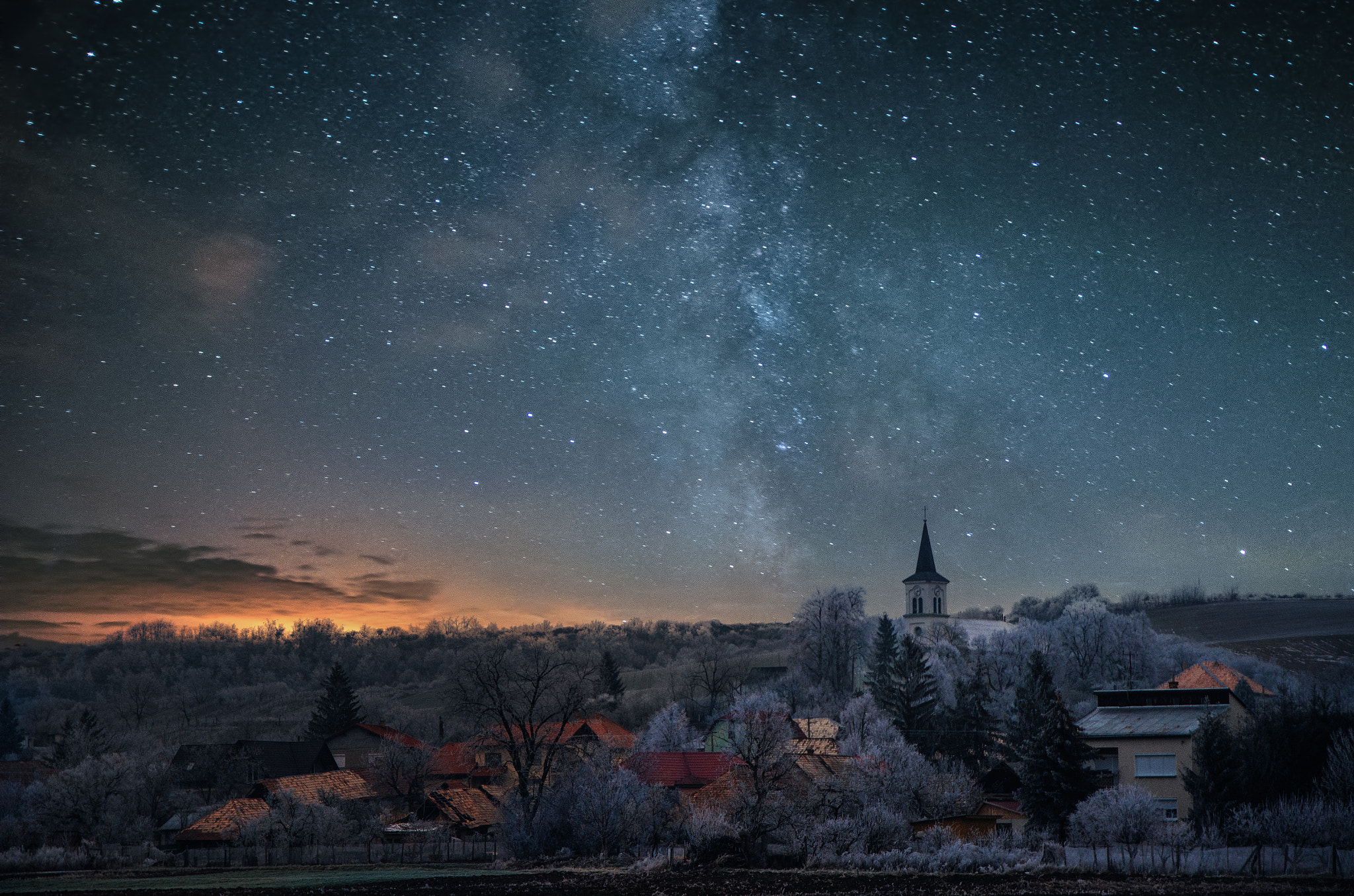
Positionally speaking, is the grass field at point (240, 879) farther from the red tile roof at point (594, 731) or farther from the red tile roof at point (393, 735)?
the red tile roof at point (393, 735)

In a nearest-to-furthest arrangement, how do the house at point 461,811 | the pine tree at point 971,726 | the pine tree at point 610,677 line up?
the house at point 461,811 < the pine tree at point 971,726 < the pine tree at point 610,677

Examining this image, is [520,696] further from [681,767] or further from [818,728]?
[818,728]

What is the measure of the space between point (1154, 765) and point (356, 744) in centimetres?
7003

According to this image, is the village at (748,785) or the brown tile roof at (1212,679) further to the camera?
the brown tile roof at (1212,679)

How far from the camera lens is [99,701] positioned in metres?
154

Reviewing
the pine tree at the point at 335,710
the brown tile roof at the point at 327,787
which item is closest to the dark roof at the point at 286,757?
the pine tree at the point at 335,710

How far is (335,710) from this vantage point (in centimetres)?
9869

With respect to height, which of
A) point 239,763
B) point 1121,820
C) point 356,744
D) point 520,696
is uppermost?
point 520,696

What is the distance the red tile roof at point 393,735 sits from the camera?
270ft

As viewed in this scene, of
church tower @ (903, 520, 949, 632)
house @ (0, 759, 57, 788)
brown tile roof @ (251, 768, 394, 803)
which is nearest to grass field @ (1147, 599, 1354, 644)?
church tower @ (903, 520, 949, 632)

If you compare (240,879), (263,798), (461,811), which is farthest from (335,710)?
(240,879)

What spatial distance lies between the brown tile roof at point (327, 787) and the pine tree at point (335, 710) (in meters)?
28.5

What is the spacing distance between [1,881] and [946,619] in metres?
130

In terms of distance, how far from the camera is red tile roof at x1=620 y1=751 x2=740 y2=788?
6104cm
